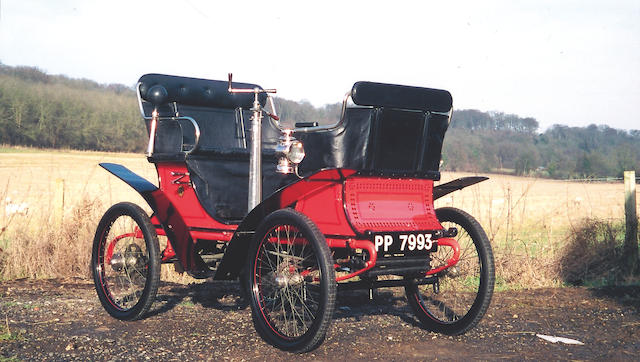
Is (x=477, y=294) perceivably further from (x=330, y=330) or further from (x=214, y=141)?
(x=214, y=141)

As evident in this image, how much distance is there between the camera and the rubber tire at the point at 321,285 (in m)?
4.21

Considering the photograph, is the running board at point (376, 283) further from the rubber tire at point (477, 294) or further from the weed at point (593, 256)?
the weed at point (593, 256)

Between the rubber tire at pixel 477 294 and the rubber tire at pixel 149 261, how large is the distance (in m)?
2.02

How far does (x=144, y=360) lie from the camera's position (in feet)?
14.4

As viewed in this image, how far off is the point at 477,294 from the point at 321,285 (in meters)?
1.39

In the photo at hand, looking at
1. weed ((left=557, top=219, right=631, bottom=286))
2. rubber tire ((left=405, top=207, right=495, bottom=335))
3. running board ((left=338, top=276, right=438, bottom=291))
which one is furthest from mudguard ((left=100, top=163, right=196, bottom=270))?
weed ((left=557, top=219, right=631, bottom=286))

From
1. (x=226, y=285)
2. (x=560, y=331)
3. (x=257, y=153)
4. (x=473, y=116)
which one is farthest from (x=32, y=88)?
(x=473, y=116)

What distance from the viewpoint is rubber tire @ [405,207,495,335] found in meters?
4.91

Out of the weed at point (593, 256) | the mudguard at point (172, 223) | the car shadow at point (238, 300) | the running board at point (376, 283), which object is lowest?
the car shadow at point (238, 300)

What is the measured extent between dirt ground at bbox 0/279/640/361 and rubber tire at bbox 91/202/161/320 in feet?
0.39

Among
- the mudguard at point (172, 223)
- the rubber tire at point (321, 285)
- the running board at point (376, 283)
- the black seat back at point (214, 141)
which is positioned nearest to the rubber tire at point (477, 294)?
the running board at point (376, 283)

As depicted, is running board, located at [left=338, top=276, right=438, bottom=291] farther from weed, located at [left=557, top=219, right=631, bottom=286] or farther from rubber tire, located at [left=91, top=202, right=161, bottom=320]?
weed, located at [left=557, top=219, right=631, bottom=286]

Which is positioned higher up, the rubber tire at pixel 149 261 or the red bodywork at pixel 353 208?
the red bodywork at pixel 353 208

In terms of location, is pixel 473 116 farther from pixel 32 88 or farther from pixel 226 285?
pixel 226 285
